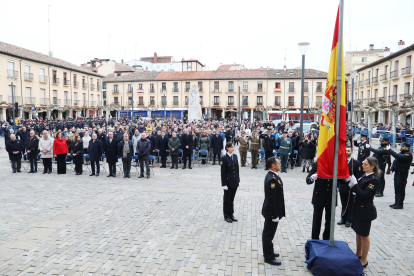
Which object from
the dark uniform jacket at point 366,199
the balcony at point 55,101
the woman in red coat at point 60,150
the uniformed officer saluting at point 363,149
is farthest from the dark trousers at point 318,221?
the balcony at point 55,101

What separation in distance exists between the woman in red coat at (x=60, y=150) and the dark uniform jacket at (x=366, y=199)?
10.4 m

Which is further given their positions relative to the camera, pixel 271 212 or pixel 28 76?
pixel 28 76

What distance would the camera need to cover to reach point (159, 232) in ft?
19.3

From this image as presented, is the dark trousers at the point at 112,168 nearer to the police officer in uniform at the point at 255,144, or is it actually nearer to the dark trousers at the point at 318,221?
the police officer in uniform at the point at 255,144

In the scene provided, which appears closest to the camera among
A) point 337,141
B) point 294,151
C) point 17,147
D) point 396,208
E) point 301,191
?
point 337,141

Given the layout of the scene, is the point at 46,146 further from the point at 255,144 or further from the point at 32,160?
the point at 255,144

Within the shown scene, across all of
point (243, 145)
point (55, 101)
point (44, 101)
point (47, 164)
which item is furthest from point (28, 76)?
point (243, 145)

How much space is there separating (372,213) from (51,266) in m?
4.94

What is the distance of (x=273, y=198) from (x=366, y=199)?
137cm

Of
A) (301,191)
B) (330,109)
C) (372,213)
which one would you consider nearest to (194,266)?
(372,213)

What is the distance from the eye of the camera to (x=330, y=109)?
4645mm

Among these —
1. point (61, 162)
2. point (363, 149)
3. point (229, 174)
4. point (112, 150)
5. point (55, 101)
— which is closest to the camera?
point (229, 174)

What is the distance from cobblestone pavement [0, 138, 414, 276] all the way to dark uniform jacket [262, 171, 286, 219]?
2.58 ft

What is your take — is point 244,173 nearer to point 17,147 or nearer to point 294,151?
point 294,151
